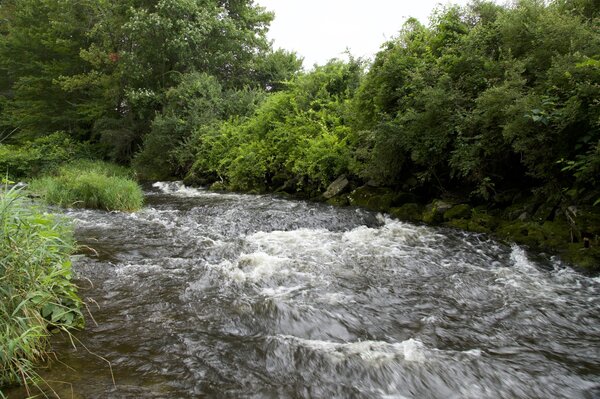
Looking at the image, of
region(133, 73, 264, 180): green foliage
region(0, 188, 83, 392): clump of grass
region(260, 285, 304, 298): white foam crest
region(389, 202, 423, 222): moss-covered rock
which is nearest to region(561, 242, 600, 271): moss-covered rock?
region(389, 202, 423, 222): moss-covered rock

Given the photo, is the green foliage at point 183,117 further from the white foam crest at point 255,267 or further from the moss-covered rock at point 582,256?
the moss-covered rock at point 582,256

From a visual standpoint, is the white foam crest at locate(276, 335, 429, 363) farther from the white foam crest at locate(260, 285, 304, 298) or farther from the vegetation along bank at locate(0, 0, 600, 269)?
the vegetation along bank at locate(0, 0, 600, 269)

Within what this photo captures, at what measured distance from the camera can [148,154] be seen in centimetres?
1900

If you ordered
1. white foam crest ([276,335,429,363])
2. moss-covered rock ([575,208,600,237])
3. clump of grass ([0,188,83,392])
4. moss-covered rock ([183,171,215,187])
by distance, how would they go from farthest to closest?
moss-covered rock ([183,171,215,187]) → moss-covered rock ([575,208,600,237]) → white foam crest ([276,335,429,363]) → clump of grass ([0,188,83,392])

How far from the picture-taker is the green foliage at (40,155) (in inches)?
687

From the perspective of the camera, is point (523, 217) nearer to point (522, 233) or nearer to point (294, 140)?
point (522, 233)

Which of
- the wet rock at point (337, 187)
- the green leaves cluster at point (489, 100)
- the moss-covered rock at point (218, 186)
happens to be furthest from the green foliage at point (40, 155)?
the green leaves cluster at point (489, 100)

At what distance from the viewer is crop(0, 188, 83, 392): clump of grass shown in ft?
8.97

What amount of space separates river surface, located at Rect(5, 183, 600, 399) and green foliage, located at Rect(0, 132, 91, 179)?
13.9 metres

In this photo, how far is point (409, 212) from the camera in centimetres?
869

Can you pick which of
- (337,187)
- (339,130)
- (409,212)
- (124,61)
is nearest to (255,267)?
(409,212)

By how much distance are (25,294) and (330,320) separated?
9.31ft

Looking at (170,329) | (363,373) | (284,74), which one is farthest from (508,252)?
(284,74)

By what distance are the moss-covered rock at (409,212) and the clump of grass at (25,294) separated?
22.3 ft
